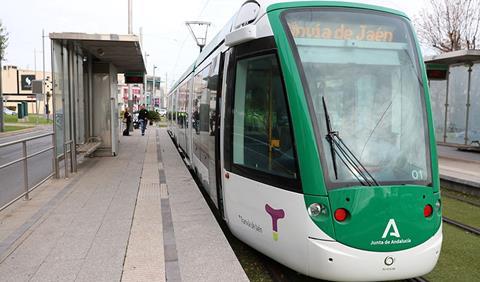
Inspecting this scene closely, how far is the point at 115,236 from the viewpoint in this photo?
549 cm

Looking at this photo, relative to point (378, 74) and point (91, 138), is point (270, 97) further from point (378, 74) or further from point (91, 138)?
point (91, 138)

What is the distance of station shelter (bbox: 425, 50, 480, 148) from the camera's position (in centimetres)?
1529

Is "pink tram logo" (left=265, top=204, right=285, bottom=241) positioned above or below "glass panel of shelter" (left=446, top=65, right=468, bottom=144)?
below

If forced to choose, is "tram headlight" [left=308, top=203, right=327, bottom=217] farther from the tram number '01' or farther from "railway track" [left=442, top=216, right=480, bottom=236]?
"railway track" [left=442, top=216, right=480, bottom=236]

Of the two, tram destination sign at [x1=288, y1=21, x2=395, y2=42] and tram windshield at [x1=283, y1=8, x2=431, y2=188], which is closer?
tram windshield at [x1=283, y1=8, x2=431, y2=188]

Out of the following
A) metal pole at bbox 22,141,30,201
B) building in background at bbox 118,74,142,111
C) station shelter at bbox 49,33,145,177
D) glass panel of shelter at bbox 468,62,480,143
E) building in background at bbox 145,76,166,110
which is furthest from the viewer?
building in background at bbox 145,76,166,110

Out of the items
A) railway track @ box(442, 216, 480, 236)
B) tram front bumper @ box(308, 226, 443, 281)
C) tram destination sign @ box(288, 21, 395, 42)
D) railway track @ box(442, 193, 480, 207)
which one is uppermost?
tram destination sign @ box(288, 21, 395, 42)

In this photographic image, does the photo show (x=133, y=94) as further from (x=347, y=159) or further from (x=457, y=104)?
(x=347, y=159)

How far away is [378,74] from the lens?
14.4 ft

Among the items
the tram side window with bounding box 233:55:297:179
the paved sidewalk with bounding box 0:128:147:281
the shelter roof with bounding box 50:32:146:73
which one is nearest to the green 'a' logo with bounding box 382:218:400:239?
the tram side window with bounding box 233:55:297:179

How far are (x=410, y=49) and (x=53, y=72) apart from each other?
774 centimetres

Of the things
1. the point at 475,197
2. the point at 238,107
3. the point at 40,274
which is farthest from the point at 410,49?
the point at 475,197

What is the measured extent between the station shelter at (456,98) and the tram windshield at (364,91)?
11.1 metres

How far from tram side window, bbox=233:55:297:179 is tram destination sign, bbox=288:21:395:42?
14.7 inches
